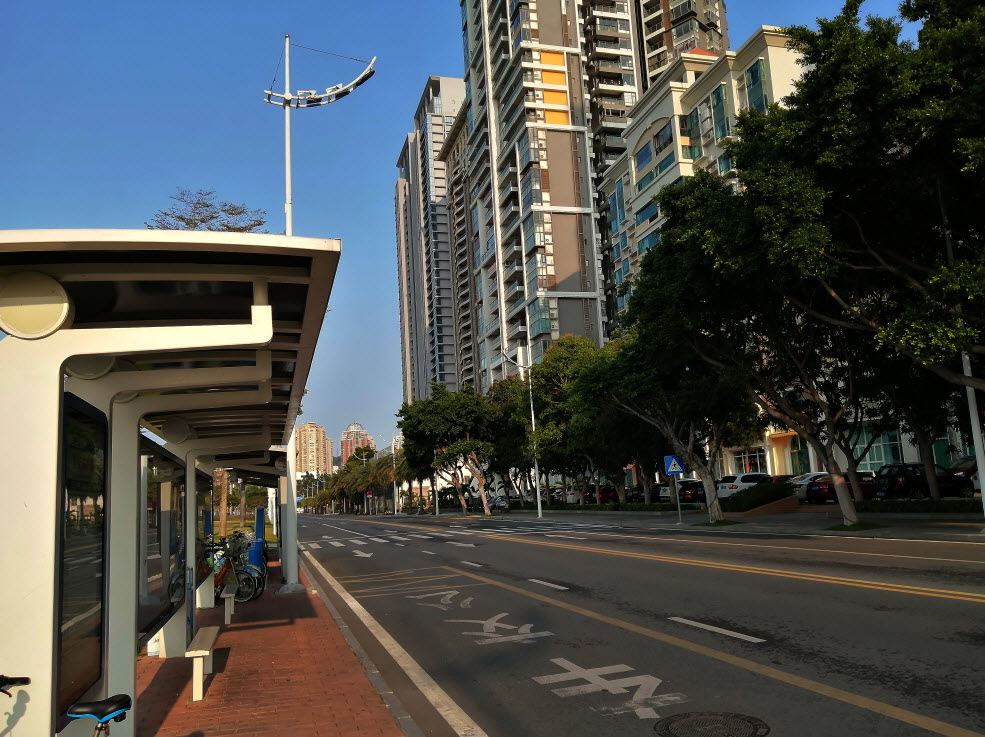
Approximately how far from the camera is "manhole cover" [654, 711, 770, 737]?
5461mm

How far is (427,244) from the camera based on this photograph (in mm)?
148500

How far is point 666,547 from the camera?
20.3m

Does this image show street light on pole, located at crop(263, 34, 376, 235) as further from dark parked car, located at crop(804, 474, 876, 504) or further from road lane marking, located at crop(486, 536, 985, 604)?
dark parked car, located at crop(804, 474, 876, 504)

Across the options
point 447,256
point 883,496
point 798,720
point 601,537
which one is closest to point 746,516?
point 883,496

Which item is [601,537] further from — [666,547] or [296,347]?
[296,347]

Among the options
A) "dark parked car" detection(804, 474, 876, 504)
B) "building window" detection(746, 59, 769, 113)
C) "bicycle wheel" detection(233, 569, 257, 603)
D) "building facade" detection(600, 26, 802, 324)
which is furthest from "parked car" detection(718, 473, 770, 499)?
"bicycle wheel" detection(233, 569, 257, 603)

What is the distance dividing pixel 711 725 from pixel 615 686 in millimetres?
1407

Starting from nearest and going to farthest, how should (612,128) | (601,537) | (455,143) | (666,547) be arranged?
(666,547) → (601,537) → (612,128) → (455,143)

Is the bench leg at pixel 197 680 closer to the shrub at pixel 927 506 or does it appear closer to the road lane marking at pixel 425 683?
the road lane marking at pixel 425 683

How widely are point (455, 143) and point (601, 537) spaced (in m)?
106

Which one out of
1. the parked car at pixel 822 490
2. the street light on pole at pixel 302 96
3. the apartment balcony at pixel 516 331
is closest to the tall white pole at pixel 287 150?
the street light on pole at pixel 302 96

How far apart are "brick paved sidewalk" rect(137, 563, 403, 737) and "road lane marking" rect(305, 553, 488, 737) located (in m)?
0.49

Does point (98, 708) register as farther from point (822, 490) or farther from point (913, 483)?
point (822, 490)

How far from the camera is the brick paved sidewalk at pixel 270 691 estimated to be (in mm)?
6188
